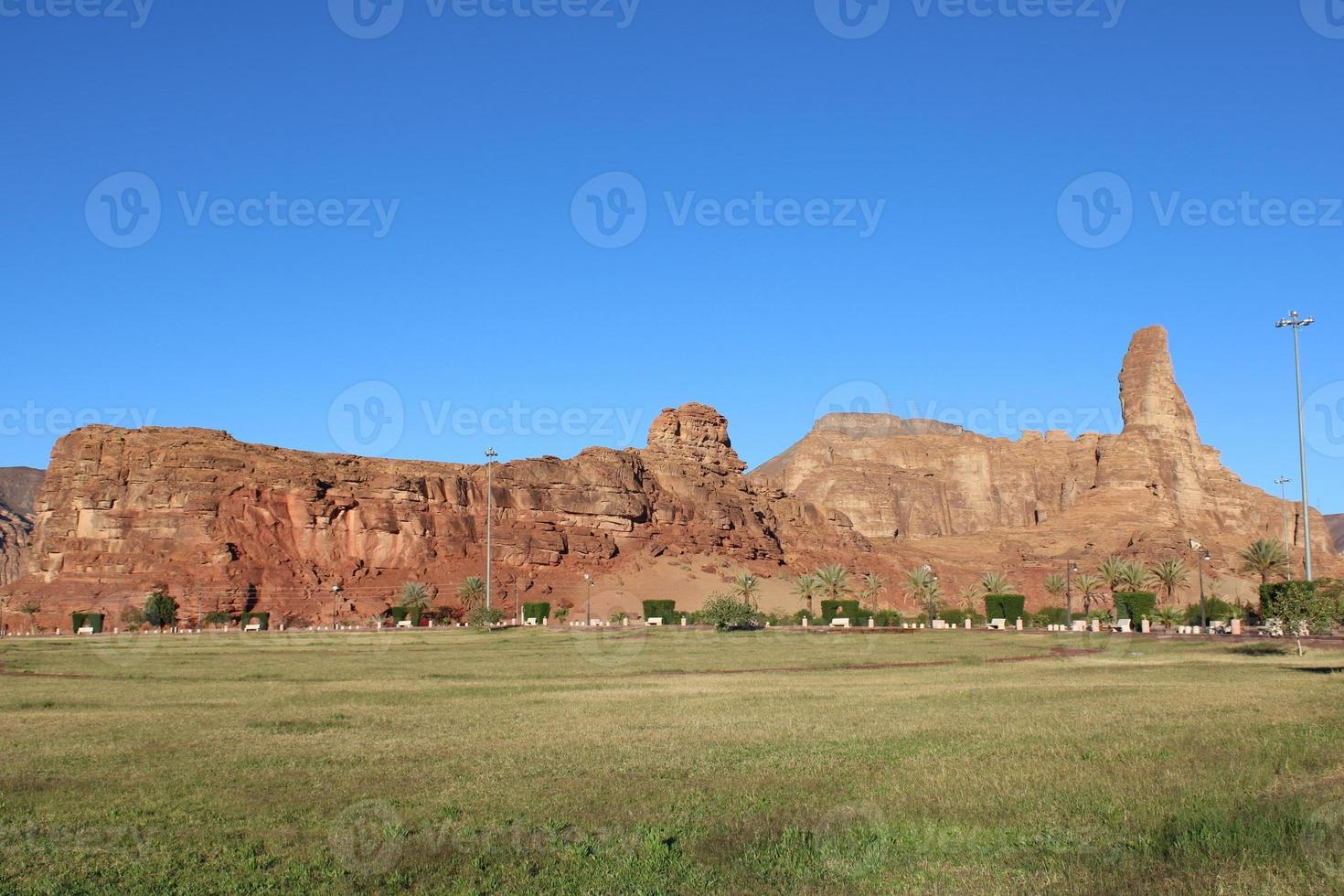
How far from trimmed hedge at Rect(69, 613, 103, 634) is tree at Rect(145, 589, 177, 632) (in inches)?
158

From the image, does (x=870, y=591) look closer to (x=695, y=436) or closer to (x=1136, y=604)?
(x=1136, y=604)

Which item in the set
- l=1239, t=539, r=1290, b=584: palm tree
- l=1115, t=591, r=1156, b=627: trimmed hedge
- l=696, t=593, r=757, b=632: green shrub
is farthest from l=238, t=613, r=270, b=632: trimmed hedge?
l=1239, t=539, r=1290, b=584: palm tree

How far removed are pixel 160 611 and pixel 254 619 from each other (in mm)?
9401

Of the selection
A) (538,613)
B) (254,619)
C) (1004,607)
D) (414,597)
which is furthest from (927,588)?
(254,619)

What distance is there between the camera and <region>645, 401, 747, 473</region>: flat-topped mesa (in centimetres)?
17475

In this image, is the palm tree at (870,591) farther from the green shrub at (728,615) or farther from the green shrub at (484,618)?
the green shrub at (484,618)

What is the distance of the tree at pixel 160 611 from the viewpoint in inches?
4090

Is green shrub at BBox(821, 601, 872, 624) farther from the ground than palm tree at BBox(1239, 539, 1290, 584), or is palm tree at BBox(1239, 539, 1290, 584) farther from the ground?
palm tree at BBox(1239, 539, 1290, 584)

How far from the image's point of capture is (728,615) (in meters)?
82.9

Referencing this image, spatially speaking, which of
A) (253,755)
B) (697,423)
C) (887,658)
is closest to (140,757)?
(253,755)

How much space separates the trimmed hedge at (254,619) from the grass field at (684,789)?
7587 centimetres

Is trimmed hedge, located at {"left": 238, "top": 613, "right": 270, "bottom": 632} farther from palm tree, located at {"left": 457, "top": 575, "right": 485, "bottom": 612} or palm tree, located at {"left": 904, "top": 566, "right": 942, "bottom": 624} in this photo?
palm tree, located at {"left": 904, "top": 566, "right": 942, "bottom": 624}

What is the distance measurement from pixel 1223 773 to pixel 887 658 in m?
33.1

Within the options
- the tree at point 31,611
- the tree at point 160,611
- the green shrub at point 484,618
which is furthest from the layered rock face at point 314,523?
the green shrub at point 484,618
